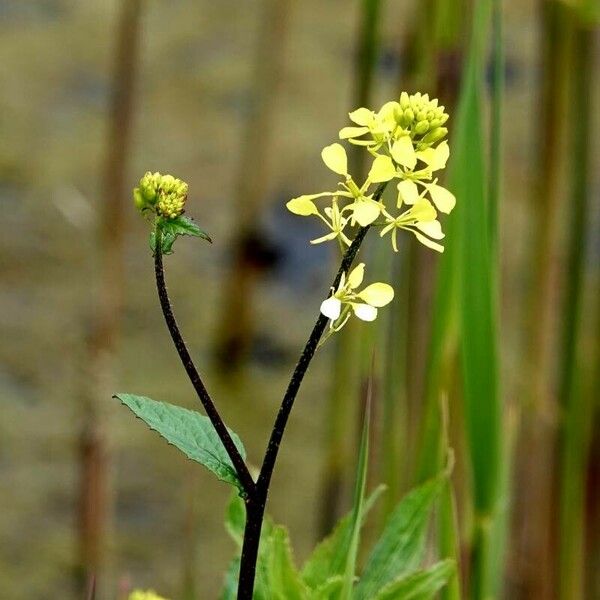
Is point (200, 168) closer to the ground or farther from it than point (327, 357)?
farther from it

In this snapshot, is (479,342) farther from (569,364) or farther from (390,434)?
(569,364)

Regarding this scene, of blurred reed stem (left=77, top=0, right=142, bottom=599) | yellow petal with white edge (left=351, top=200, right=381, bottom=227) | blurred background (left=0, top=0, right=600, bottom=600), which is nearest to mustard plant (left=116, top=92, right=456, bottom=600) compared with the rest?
yellow petal with white edge (left=351, top=200, right=381, bottom=227)

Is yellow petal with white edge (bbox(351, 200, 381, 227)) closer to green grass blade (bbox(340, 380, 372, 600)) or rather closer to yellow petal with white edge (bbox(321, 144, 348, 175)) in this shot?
yellow petal with white edge (bbox(321, 144, 348, 175))

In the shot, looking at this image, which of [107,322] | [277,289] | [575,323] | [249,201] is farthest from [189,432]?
[277,289]

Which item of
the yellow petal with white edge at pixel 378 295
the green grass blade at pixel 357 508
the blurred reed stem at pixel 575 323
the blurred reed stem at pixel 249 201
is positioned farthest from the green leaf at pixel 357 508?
the blurred reed stem at pixel 249 201

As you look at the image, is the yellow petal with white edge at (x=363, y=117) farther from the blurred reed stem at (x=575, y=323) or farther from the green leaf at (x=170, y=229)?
the blurred reed stem at (x=575, y=323)

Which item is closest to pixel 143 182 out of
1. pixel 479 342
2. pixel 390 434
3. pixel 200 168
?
pixel 479 342

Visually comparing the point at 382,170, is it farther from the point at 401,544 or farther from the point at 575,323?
the point at 575,323
